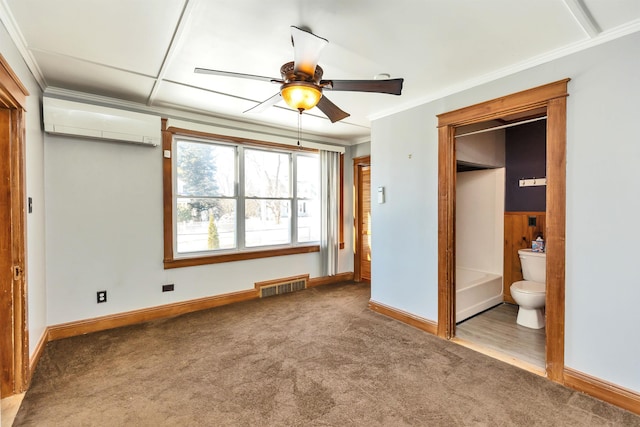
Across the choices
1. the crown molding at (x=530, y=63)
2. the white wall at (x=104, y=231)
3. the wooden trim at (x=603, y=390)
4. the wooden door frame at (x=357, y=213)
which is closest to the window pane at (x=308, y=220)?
the wooden door frame at (x=357, y=213)

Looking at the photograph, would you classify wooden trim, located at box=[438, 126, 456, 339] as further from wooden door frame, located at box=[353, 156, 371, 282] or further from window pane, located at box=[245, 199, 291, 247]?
window pane, located at box=[245, 199, 291, 247]

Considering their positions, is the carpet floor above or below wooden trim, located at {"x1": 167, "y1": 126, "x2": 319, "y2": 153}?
below

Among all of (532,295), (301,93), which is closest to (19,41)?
(301,93)

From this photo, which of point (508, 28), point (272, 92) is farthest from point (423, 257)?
point (272, 92)

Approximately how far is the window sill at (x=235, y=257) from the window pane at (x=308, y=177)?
861 mm

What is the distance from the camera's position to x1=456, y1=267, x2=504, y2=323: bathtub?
11.2 ft

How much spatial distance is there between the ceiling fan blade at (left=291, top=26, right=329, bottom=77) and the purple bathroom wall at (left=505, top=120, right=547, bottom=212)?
10.9 feet

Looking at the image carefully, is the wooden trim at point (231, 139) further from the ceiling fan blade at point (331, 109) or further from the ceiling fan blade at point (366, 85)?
the ceiling fan blade at point (366, 85)

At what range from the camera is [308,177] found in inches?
190

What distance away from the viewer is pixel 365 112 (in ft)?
11.7

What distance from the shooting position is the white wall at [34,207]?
2.24 metres

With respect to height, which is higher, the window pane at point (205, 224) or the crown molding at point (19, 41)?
the crown molding at point (19, 41)

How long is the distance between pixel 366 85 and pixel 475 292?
2.94 meters

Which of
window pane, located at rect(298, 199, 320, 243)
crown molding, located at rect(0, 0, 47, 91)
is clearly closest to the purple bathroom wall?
window pane, located at rect(298, 199, 320, 243)
